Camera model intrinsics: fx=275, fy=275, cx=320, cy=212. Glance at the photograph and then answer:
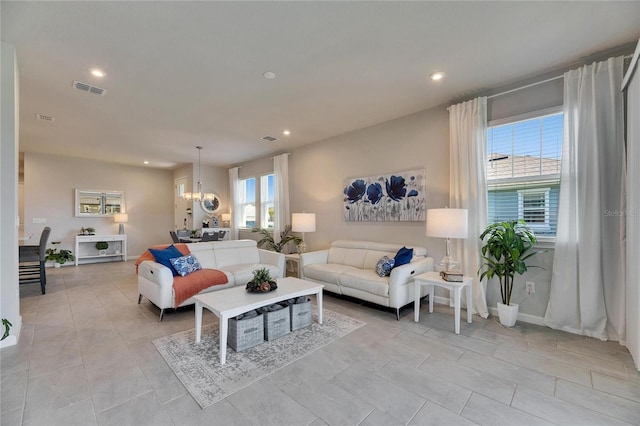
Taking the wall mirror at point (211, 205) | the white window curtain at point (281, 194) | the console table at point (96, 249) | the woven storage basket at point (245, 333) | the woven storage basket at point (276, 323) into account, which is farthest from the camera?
the wall mirror at point (211, 205)

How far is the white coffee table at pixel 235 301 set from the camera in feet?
7.50

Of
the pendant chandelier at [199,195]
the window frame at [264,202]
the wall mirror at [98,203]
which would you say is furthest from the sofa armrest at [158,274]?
the wall mirror at [98,203]

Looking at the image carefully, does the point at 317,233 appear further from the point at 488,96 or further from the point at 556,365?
the point at 556,365

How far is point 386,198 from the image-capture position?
174 inches

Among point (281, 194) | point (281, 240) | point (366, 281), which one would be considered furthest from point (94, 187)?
point (366, 281)

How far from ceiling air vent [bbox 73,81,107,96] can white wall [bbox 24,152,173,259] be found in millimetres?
5169

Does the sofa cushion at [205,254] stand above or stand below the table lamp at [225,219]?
below

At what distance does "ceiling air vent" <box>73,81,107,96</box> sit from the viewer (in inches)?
123

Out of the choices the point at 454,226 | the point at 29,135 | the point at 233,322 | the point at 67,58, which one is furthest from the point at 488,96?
the point at 29,135

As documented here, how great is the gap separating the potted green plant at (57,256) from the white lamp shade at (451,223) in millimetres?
8069

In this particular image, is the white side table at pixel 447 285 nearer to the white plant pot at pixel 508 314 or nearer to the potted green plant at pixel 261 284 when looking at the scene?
the white plant pot at pixel 508 314

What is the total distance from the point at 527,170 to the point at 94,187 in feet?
31.0

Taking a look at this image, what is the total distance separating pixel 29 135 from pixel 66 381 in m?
5.43

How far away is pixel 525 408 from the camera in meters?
1.74
